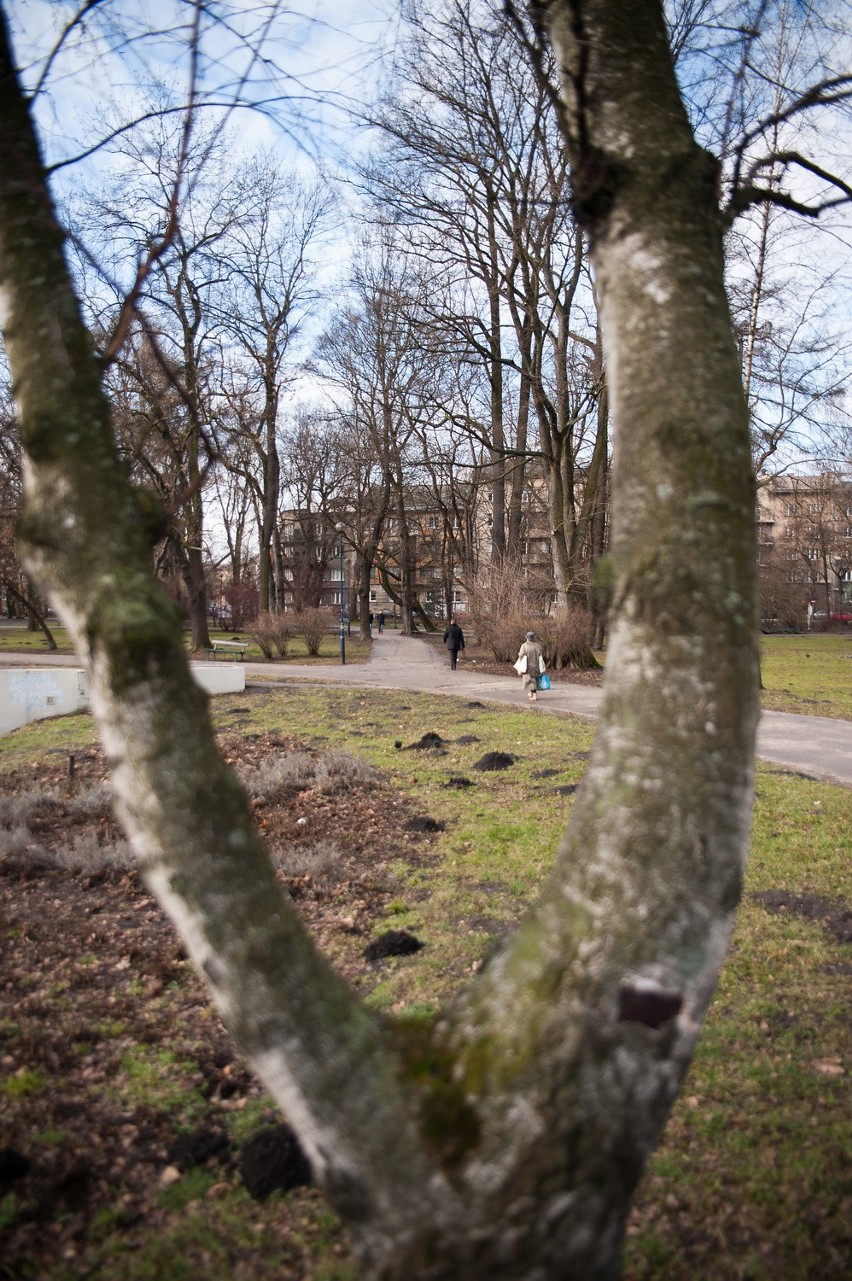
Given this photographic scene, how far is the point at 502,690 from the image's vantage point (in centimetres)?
1878

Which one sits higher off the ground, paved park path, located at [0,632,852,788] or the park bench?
the park bench

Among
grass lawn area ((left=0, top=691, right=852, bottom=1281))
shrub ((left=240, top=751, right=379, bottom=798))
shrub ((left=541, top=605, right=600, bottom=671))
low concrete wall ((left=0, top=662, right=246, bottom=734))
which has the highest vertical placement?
shrub ((left=541, top=605, right=600, bottom=671))

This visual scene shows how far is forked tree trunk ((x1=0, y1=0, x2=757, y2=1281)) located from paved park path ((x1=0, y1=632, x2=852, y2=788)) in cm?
360

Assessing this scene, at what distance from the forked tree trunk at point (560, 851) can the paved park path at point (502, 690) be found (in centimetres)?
360

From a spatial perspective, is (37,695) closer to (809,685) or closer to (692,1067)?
(692,1067)

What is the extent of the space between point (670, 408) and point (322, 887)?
4.92 metres

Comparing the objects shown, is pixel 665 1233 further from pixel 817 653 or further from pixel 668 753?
pixel 817 653

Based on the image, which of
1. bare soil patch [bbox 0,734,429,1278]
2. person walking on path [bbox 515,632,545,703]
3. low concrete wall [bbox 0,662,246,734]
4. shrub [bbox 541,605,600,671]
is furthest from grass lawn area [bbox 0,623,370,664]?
bare soil patch [bbox 0,734,429,1278]

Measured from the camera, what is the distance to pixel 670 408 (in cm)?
207

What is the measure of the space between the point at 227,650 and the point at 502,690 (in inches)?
635

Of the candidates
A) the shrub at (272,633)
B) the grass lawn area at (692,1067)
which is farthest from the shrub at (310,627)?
the grass lawn area at (692,1067)

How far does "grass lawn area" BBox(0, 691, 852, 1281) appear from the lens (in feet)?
9.10

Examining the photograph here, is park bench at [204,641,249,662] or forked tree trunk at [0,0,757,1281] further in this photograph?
park bench at [204,641,249,662]

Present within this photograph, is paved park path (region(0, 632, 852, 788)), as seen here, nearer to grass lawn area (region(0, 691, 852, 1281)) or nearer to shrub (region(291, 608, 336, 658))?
grass lawn area (region(0, 691, 852, 1281))
